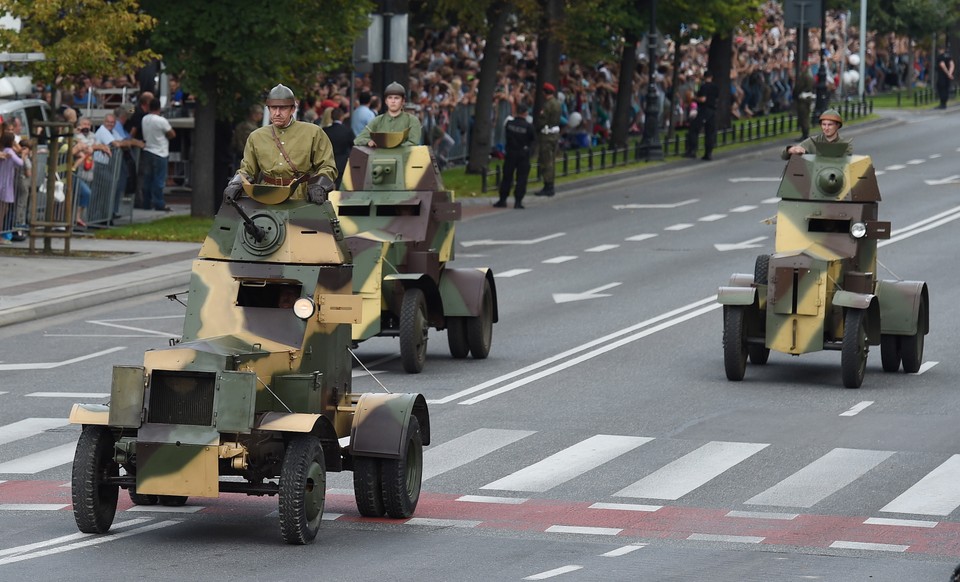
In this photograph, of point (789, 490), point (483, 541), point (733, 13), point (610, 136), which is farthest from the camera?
point (610, 136)

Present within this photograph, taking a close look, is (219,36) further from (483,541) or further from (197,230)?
(483,541)

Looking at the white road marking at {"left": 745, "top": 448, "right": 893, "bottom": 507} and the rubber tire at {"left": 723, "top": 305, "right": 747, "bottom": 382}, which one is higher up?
the rubber tire at {"left": 723, "top": 305, "right": 747, "bottom": 382}

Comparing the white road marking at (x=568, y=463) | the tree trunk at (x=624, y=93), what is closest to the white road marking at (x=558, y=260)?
the white road marking at (x=568, y=463)

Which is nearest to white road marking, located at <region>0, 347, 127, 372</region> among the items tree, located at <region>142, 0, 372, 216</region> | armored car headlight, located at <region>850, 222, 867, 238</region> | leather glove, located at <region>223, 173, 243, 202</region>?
leather glove, located at <region>223, 173, 243, 202</region>

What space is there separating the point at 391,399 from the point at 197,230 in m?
19.1

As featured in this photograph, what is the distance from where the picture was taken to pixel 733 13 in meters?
47.0

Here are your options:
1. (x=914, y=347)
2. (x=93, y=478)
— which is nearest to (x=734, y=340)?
(x=914, y=347)

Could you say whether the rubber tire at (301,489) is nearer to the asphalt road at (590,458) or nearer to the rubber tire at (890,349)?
the asphalt road at (590,458)

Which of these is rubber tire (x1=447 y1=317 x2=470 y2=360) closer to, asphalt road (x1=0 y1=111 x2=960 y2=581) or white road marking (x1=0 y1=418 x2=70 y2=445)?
asphalt road (x1=0 y1=111 x2=960 y2=581)

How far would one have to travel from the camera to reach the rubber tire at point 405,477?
40.4 feet

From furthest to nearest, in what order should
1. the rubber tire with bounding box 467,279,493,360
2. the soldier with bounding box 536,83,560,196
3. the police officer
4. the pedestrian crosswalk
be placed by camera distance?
the soldier with bounding box 536,83,560,196, the police officer, the rubber tire with bounding box 467,279,493,360, the pedestrian crosswalk

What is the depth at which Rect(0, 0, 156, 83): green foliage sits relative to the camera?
28.6 metres

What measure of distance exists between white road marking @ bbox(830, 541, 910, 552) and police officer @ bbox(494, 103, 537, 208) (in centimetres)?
2328

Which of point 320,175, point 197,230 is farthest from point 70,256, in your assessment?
point 320,175
